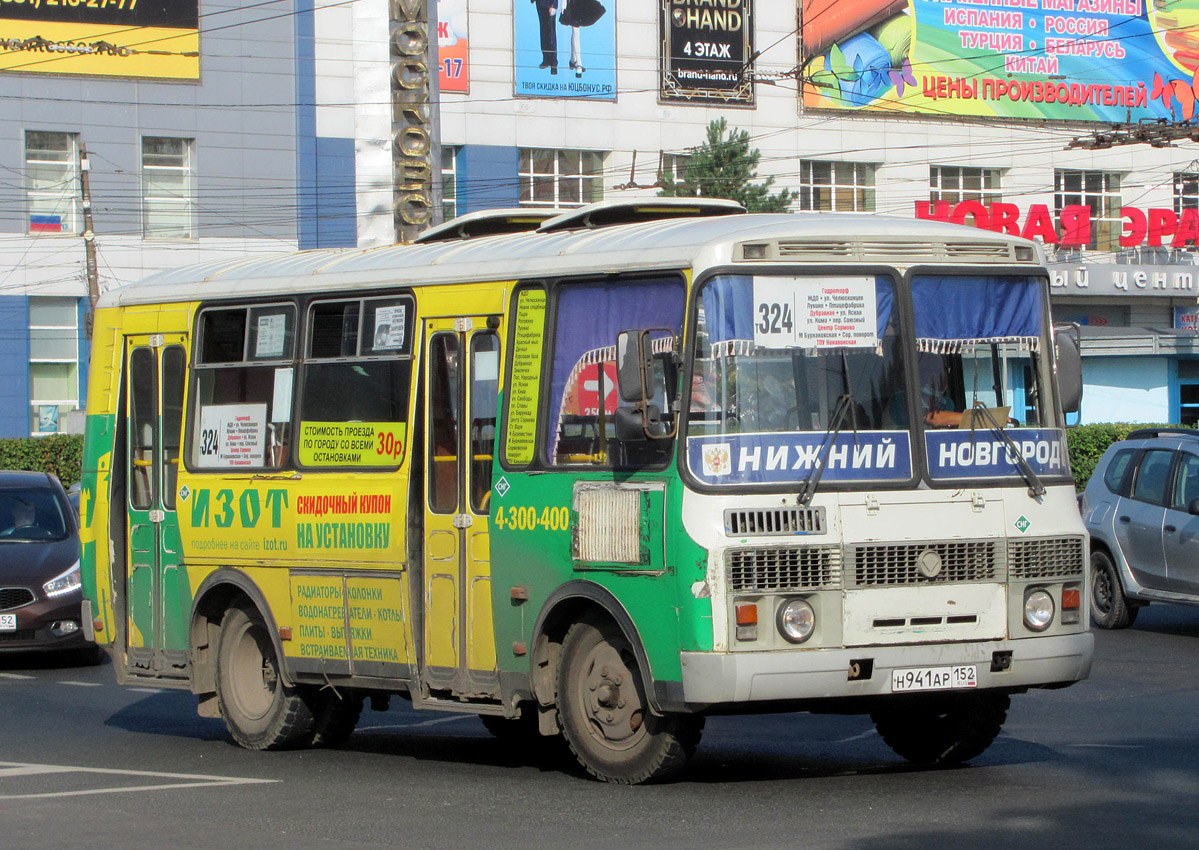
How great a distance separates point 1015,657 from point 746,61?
5034cm

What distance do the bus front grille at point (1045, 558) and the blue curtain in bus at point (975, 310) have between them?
0.98 meters

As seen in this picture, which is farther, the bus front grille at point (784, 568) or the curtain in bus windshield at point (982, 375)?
the curtain in bus windshield at point (982, 375)

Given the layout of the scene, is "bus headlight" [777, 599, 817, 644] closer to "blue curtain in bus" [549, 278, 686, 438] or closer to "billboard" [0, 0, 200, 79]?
"blue curtain in bus" [549, 278, 686, 438]

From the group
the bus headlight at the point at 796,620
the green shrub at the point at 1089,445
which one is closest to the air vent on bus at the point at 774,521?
the bus headlight at the point at 796,620

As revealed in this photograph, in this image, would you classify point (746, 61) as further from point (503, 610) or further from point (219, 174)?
point (503, 610)

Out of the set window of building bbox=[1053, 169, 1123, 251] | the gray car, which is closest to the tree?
window of building bbox=[1053, 169, 1123, 251]

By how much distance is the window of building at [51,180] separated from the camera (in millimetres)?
49094

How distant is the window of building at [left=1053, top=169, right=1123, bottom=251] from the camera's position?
2505 inches

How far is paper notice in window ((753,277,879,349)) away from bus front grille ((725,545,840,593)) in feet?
3.12

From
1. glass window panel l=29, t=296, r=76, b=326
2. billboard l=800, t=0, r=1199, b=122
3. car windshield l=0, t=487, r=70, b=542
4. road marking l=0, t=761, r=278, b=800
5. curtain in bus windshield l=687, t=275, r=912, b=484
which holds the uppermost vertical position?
billboard l=800, t=0, r=1199, b=122

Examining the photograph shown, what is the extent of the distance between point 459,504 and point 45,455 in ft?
123

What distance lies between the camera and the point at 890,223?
9.13 metres

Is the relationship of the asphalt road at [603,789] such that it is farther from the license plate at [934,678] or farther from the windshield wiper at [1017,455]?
the windshield wiper at [1017,455]

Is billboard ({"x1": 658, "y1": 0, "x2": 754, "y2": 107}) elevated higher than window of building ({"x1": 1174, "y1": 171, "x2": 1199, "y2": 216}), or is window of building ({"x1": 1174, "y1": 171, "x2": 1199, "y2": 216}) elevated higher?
billboard ({"x1": 658, "y1": 0, "x2": 754, "y2": 107})
